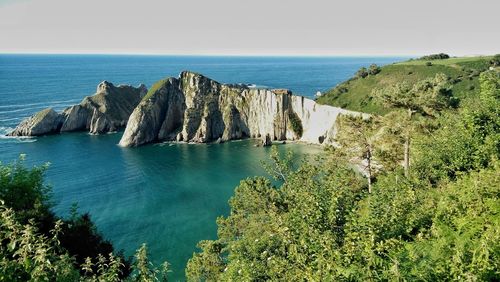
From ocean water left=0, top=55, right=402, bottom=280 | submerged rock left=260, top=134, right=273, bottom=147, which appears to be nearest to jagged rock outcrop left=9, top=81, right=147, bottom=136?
ocean water left=0, top=55, right=402, bottom=280

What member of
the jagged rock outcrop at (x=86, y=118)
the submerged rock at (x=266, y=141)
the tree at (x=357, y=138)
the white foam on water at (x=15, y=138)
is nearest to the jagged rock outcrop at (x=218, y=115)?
the submerged rock at (x=266, y=141)

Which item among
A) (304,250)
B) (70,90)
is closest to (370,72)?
(304,250)

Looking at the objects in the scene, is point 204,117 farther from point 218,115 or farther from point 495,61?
point 495,61

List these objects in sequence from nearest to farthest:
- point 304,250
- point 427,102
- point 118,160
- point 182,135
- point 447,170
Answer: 1. point 304,250
2. point 447,170
3. point 427,102
4. point 118,160
5. point 182,135

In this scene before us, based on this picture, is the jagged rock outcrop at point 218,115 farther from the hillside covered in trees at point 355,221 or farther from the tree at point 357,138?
the hillside covered in trees at point 355,221

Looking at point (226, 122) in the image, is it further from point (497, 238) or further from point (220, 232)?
point (497, 238)

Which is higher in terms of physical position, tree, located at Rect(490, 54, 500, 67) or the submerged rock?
tree, located at Rect(490, 54, 500, 67)

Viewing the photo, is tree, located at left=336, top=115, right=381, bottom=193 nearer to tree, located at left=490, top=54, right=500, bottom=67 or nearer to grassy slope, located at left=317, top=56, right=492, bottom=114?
grassy slope, located at left=317, top=56, right=492, bottom=114

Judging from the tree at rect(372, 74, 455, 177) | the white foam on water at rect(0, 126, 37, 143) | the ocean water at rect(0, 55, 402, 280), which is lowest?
the ocean water at rect(0, 55, 402, 280)
